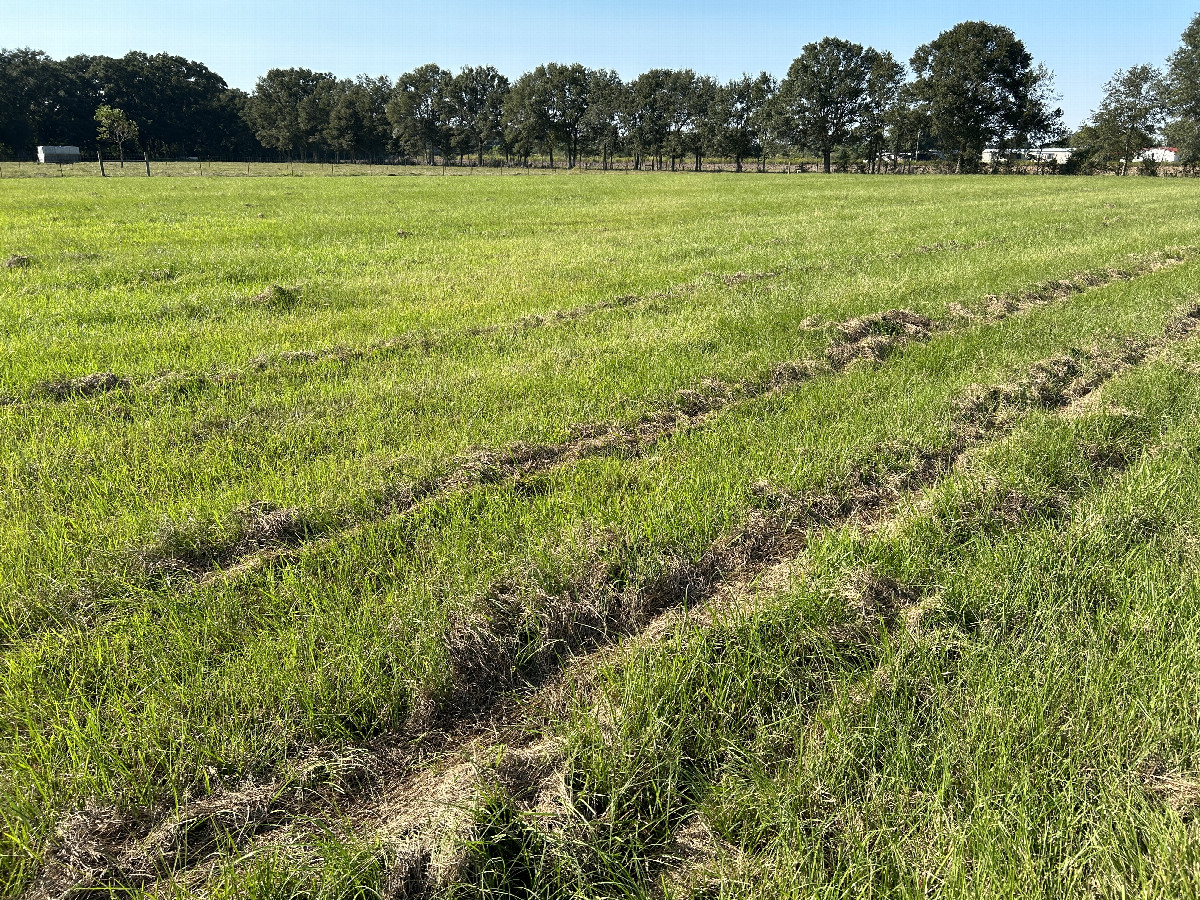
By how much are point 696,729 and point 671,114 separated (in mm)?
102084

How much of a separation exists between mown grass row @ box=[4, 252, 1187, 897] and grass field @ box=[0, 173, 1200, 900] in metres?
0.02

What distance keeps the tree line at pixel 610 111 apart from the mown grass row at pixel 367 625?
84.3 meters

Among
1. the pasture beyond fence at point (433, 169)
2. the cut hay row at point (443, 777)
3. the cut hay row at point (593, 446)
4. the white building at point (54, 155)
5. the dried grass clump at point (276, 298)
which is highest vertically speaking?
the white building at point (54, 155)

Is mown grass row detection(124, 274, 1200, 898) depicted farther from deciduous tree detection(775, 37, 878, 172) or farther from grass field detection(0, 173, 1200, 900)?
deciduous tree detection(775, 37, 878, 172)

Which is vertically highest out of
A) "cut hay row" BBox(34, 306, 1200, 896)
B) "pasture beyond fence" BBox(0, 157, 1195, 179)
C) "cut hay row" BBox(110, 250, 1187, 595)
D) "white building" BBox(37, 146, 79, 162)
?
"white building" BBox(37, 146, 79, 162)

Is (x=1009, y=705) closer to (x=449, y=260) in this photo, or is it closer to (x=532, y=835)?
(x=532, y=835)

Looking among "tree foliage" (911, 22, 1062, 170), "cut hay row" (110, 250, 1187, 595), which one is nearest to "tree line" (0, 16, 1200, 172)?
"tree foliage" (911, 22, 1062, 170)

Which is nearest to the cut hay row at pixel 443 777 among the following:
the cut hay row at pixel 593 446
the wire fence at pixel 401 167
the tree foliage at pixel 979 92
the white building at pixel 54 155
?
the cut hay row at pixel 593 446

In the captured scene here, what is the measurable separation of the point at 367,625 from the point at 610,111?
345 feet

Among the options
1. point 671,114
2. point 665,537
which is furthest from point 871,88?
point 665,537

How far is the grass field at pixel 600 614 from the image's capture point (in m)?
2.40

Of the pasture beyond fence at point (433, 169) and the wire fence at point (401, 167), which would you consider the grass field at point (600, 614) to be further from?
the pasture beyond fence at point (433, 169)

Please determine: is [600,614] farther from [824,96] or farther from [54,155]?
[54,155]

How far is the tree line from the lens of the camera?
240ft
